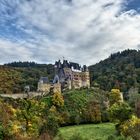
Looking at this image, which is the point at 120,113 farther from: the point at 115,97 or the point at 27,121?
the point at 115,97


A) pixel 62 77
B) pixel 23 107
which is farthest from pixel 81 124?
pixel 62 77

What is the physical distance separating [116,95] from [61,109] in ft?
58.7

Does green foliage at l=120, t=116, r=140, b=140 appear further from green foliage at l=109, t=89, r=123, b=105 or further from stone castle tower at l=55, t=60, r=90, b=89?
stone castle tower at l=55, t=60, r=90, b=89

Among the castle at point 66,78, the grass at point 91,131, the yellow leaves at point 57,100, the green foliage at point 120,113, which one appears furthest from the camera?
the castle at point 66,78

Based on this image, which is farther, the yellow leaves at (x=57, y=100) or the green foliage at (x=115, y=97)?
the green foliage at (x=115, y=97)

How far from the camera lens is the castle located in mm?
98556

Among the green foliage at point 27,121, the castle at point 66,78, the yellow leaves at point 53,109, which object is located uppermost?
the castle at point 66,78

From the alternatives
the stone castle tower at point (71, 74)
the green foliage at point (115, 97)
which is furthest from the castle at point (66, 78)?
the green foliage at point (115, 97)

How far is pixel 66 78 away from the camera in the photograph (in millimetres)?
100688

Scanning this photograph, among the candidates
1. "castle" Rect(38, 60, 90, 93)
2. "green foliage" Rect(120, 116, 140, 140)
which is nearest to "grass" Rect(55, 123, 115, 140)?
"green foliage" Rect(120, 116, 140, 140)

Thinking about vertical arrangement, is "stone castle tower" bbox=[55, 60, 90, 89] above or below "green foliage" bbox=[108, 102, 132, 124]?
above

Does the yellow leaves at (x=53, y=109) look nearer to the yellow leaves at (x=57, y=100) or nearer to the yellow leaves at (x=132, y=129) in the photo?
the yellow leaves at (x=57, y=100)

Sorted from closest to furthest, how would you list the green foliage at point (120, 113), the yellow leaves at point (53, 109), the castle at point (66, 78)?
the green foliage at point (120, 113)
the yellow leaves at point (53, 109)
the castle at point (66, 78)

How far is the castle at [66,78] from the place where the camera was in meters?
98.6
